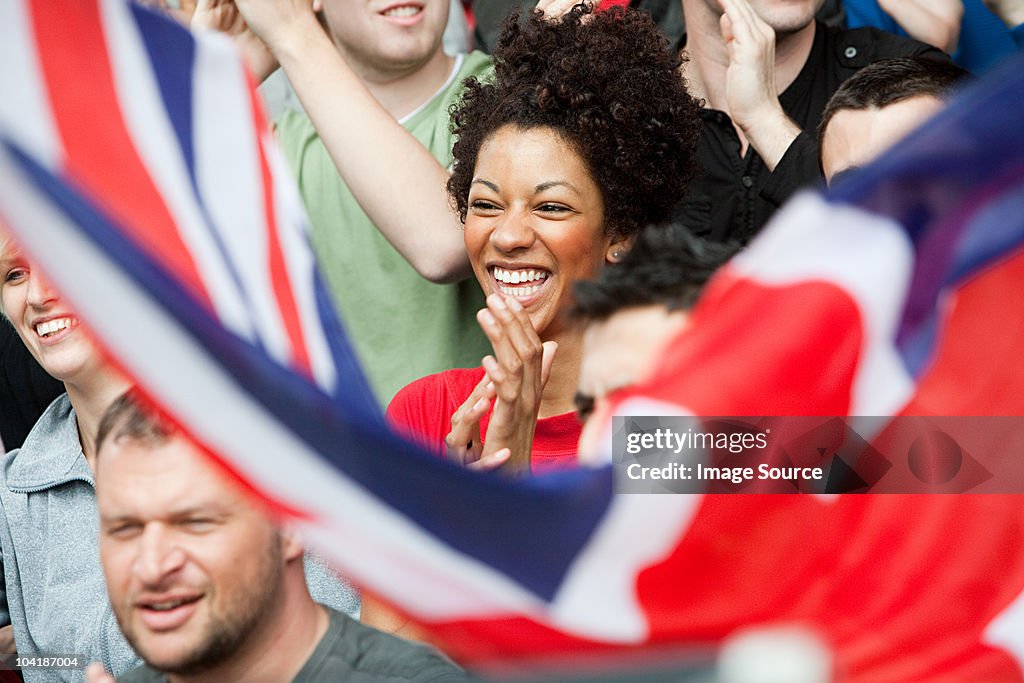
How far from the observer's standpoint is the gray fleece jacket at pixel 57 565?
2.33 meters

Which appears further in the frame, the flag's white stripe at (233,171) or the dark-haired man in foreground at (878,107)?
the dark-haired man in foreground at (878,107)

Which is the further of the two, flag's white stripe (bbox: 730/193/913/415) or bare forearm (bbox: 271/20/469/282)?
bare forearm (bbox: 271/20/469/282)

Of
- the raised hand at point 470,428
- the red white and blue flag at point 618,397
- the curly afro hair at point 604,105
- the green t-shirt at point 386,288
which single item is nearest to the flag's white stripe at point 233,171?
the red white and blue flag at point 618,397

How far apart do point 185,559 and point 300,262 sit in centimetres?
40

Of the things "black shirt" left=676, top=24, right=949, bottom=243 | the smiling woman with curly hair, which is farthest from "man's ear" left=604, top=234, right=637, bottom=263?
"black shirt" left=676, top=24, right=949, bottom=243

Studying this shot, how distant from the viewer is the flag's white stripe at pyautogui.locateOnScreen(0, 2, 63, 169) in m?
1.40

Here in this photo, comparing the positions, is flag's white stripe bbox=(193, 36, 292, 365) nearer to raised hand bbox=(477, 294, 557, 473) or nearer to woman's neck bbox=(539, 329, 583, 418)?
raised hand bbox=(477, 294, 557, 473)

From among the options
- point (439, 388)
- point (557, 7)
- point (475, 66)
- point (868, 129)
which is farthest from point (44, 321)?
point (868, 129)

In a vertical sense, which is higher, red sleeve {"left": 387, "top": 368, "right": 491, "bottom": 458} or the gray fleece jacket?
red sleeve {"left": 387, "top": 368, "right": 491, "bottom": 458}

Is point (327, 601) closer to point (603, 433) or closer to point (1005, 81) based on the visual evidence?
point (603, 433)

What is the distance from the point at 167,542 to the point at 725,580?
68cm

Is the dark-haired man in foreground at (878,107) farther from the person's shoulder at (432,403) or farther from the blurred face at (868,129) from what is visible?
the person's shoulder at (432,403)

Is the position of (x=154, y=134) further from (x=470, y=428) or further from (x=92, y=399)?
(x=92, y=399)

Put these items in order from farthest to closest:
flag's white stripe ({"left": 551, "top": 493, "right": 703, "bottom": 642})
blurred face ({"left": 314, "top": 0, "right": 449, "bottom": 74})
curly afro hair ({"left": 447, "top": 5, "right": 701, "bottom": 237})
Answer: blurred face ({"left": 314, "top": 0, "right": 449, "bottom": 74})
curly afro hair ({"left": 447, "top": 5, "right": 701, "bottom": 237})
flag's white stripe ({"left": 551, "top": 493, "right": 703, "bottom": 642})
